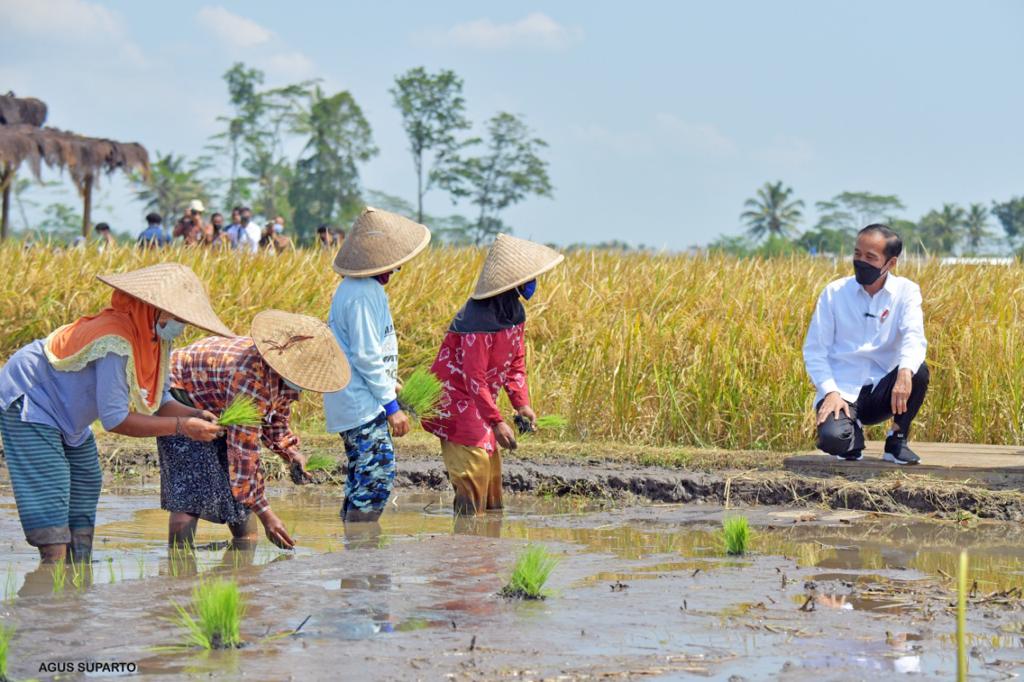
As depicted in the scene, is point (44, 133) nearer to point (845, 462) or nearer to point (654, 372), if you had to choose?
point (654, 372)

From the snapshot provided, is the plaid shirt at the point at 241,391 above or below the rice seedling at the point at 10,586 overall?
above

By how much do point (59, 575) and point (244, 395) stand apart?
1.00 meters

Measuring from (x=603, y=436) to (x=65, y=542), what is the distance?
5.01 m

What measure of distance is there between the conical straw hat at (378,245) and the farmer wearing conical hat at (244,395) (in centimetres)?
60

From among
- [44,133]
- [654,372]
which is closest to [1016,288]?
[654,372]

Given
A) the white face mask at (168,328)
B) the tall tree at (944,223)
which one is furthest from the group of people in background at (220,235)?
the tall tree at (944,223)

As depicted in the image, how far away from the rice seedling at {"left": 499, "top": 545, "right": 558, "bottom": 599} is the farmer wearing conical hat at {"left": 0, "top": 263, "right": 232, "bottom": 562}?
50.4 inches

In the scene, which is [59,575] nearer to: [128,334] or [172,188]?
[128,334]

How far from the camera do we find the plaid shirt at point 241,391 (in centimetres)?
Answer: 539

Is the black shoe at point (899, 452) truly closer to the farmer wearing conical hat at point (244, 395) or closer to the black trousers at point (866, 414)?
the black trousers at point (866, 414)

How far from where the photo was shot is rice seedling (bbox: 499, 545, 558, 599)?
464 cm

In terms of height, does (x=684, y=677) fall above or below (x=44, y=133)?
below

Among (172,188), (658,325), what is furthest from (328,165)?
(658,325)

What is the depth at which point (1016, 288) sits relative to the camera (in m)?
10.7
